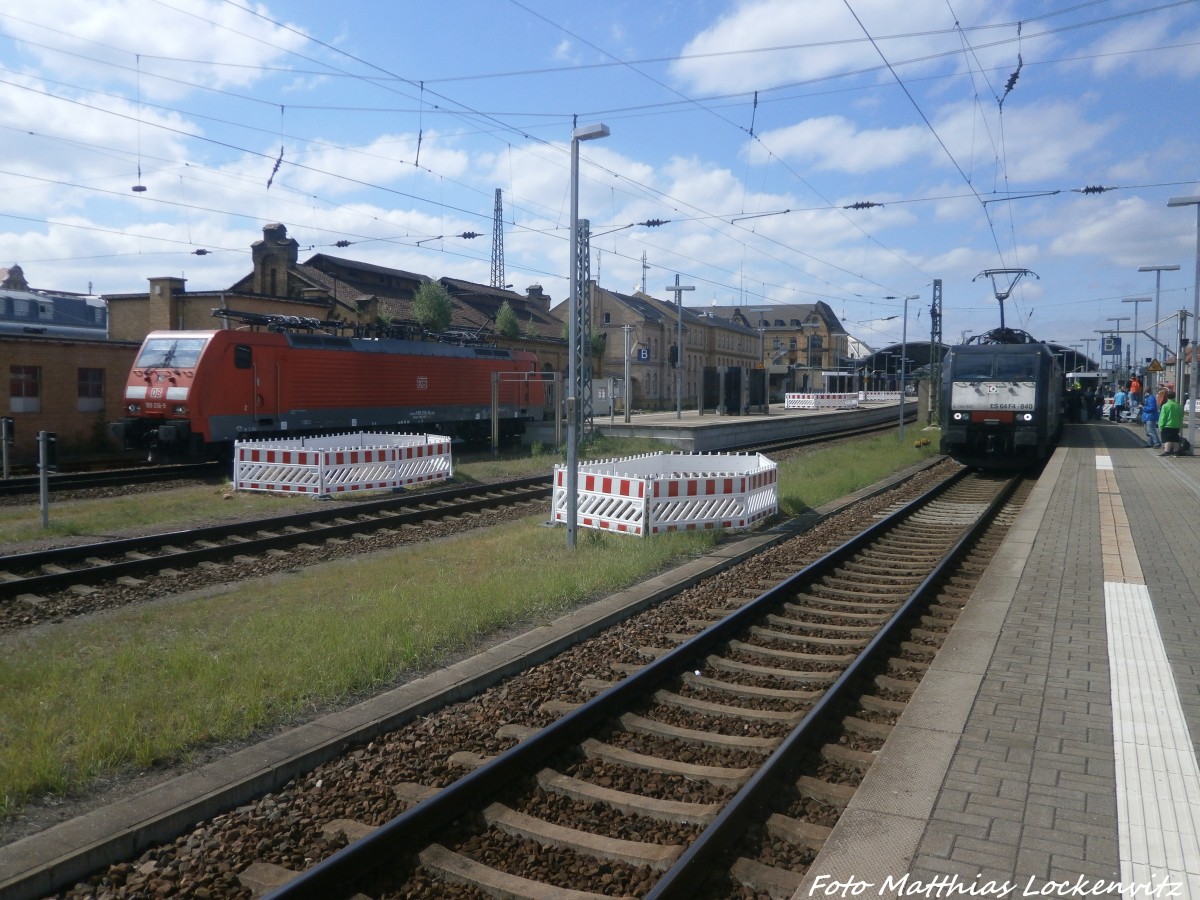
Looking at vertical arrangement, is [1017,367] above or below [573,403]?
above

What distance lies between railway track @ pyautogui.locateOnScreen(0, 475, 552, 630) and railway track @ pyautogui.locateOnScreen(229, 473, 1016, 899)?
592 cm

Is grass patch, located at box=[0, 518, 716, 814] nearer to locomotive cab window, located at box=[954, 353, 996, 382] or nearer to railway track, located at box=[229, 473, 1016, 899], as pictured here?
railway track, located at box=[229, 473, 1016, 899]

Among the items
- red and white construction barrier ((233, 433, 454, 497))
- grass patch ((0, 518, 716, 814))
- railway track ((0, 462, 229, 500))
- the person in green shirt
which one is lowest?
grass patch ((0, 518, 716, 814))

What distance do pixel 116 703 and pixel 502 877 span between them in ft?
9.98

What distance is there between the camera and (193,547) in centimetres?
1195

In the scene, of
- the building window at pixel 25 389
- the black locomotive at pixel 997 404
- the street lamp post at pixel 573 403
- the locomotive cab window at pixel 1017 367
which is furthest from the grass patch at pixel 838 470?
the building window at pixel 25 389

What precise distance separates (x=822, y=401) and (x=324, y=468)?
49.7 meters

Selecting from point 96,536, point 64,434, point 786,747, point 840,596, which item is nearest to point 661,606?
point 840,596

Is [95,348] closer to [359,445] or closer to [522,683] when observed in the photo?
[359,445]

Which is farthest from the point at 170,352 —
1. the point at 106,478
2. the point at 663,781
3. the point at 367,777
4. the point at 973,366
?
the point at 973,366

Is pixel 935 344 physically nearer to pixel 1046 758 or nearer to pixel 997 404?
pixel 997 404

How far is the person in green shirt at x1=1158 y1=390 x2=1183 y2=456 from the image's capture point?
76.8ft

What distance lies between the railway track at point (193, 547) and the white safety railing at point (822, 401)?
4729 cm

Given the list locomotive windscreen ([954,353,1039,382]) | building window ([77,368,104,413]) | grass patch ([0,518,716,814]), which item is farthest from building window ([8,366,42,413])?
locomotive windscreen ([954,353,1039,382])
